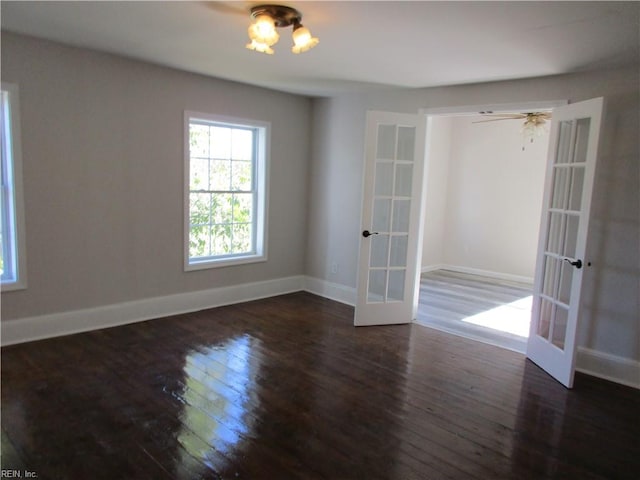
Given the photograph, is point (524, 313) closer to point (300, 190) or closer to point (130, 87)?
point (300, 190)

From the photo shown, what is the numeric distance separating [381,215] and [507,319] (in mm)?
1963

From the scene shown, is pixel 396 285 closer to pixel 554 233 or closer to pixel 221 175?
pixel 554 233

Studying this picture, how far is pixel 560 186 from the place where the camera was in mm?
3602

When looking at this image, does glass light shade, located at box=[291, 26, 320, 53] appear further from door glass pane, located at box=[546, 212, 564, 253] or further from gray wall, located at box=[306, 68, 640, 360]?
door glass pane, located at box=[546, 212, 564, 253]

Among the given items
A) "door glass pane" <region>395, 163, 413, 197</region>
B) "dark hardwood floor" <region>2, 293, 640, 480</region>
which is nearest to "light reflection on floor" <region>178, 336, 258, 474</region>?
"dark hardwood floor" <region>2, 293, 640, 480</region>

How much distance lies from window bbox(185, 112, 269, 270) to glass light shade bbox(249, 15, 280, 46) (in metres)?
2.08

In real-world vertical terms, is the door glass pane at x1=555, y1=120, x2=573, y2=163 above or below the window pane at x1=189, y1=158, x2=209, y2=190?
above

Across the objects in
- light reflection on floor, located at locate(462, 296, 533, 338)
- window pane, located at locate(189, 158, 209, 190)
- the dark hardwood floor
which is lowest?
the dark hardwood floor

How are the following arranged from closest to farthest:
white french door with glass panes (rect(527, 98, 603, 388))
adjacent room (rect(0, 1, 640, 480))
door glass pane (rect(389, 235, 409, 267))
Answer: adjacent room (rect(0, 1, 640, 480)) < white french door with glass panes (rect(527, 98, 603, 388)) < door glass pane (rect(389, 235, 409, 267))

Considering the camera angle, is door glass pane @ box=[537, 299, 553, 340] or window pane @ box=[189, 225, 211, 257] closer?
door glass pane @ box=[537, 299, 553, 340]

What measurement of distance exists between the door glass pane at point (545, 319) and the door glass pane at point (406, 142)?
185cm

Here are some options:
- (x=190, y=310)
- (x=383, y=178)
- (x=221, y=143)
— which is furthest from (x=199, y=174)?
(x=383, y=178)

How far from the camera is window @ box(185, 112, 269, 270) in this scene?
463 centimetres

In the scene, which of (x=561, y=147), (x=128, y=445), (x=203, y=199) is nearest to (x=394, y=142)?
(x=561, y=147)
